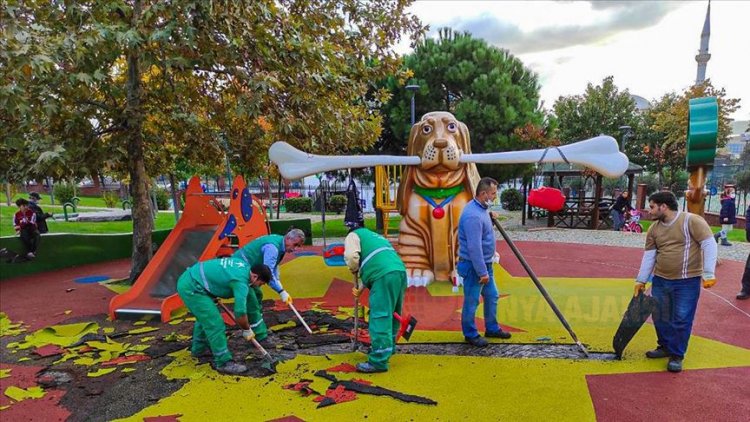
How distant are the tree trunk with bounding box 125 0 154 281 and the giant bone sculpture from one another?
2.52 metres

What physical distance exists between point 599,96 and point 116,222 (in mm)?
27127

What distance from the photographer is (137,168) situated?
25.6ft

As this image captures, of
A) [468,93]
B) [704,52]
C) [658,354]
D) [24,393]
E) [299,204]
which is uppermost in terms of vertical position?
[704,52]

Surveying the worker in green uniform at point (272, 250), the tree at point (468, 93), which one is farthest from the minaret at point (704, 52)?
the worker in green uniform at point (272, 250)

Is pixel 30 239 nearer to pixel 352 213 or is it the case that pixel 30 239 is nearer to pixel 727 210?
pixel 352 213

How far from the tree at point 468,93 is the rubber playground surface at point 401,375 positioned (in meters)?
8.51

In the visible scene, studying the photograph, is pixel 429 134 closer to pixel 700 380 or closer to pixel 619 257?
pixel 700 380

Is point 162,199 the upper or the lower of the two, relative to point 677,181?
lower

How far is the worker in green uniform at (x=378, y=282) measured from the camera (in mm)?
4172

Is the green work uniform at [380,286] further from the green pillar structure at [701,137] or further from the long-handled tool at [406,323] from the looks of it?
the green pillar structure at [701,137]

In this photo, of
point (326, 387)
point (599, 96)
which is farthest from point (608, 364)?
point (599, 96)

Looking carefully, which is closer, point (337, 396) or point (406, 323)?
point (337, 396)

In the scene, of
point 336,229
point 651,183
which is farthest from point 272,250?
point 651,183

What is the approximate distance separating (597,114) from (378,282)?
27.4m
